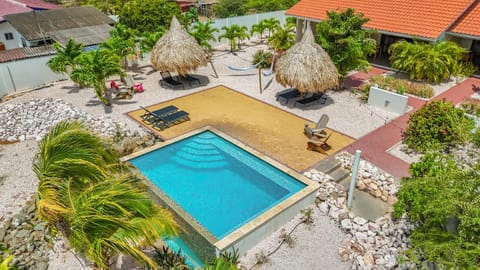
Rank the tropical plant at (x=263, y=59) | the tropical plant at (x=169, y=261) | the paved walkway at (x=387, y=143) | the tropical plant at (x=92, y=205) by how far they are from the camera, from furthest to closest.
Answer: the tropical plant at (x=263, y=59)
the paved walkway at (x=387, y=143)
the tropical plant at (x=169, y=261)
the tropical plant at (x=92, y=205)

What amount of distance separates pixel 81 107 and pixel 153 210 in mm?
13639

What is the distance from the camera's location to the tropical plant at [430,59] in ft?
60.5

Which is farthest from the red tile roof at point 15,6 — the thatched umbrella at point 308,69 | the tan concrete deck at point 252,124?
the thatched umbrella at point 308,69

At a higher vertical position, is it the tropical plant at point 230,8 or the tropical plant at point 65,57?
the tropical plant at point 230,8

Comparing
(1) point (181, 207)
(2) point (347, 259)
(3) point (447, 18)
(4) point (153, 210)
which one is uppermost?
(3) point (447, 18)

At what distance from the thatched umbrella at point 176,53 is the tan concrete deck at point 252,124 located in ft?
5.75

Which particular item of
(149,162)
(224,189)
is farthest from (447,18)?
(149,162)

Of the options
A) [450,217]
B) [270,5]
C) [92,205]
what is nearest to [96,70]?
[92,205]

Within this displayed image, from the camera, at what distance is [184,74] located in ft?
62.0

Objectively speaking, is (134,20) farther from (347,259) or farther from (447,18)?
(347,259)

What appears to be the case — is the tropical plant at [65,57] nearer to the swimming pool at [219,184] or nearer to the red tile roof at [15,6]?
the swimming pool at [219,184]

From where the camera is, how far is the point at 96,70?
52.3 ft

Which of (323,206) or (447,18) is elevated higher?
(447,18)

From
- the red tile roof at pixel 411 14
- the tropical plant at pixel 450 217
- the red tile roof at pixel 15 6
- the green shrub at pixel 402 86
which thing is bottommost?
the green shrub at pixel 402 86
